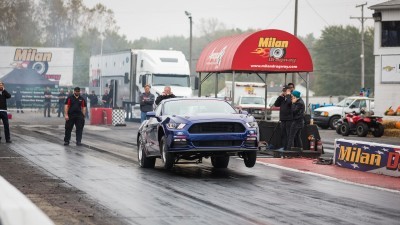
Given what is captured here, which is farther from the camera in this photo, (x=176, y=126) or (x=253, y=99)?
(x=253, y=99)

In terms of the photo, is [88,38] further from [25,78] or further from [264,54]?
[264,54]

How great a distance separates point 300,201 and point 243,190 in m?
1.57

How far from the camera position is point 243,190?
12281 millimetres

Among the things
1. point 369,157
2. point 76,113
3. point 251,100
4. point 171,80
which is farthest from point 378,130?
point 369,157

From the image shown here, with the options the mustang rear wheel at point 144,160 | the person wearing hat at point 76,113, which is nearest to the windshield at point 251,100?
the person wearing hat at point 76,113

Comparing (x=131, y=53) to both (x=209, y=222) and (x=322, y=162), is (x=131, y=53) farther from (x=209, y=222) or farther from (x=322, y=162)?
(x=209, y=222)

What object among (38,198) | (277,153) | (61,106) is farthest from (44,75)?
Result: (38,198)

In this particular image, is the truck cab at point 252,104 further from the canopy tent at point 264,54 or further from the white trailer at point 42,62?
the canopy tent at point 264,54

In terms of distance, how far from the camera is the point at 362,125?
35531 millimetres

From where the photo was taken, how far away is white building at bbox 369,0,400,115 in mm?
40250

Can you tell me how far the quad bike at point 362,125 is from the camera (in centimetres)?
3553

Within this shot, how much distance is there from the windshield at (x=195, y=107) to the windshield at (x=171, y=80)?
24391 mm

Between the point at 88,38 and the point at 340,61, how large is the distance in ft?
118

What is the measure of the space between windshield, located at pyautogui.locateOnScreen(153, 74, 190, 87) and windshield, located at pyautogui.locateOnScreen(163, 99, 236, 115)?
2439 cm
